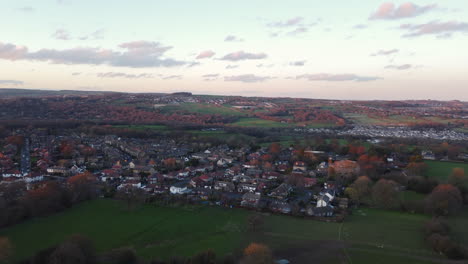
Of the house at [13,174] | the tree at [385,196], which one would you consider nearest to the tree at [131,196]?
the house at [13,174]

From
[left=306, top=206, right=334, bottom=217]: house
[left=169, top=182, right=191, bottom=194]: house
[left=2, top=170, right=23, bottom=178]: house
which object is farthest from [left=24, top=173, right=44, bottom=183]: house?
[left=306, top=206, right=334, bottom=217]: house

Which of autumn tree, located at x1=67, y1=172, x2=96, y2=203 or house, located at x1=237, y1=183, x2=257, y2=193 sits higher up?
autumn tree, located at x1=67, y1=172, x2=96, y2=203

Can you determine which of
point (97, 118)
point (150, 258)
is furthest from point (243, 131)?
point (150, 258)

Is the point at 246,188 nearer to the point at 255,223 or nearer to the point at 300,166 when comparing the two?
the point at 255,223

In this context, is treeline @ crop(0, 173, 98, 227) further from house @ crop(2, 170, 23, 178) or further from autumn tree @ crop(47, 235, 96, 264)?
autumn tree @ crop(47, 235, 96, 264)

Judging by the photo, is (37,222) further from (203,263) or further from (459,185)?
(459,185)

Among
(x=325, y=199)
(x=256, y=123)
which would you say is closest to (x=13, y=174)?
(x=325, y=199)

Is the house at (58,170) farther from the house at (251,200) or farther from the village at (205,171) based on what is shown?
the house at (251,200)
